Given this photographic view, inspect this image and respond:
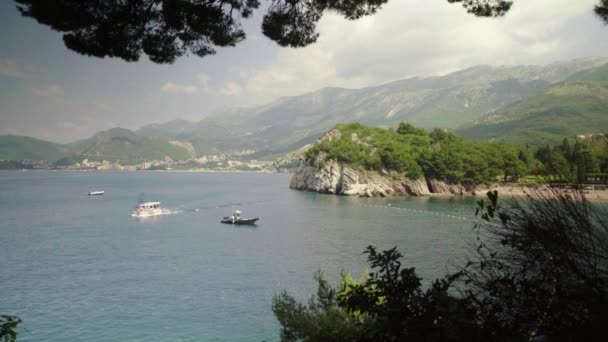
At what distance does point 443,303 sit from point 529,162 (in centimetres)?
10734

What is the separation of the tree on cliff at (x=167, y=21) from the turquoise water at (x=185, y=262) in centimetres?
719

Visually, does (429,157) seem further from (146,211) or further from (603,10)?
(603,10)

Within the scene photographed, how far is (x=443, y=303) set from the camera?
3572 millimetres

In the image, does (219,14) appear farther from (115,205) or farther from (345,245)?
(115,205)

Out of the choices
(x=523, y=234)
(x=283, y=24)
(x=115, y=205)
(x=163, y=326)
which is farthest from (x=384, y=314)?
(x=115, y=205)

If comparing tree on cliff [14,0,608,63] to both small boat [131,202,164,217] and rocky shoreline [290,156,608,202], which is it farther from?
rocky shoreline [290,156,608,202]

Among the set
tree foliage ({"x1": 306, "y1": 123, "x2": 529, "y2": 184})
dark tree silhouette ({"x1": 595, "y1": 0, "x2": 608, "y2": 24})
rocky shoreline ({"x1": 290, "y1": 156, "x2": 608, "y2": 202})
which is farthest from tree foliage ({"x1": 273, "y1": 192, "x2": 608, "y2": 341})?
tree foliage ({"x1": 306, "y1": 123, "x2": 529, "y2": 184})

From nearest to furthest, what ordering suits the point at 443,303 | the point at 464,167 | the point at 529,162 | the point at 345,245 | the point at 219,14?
the point at 443,303 → the point at 219,14 → the point at 345,245 → the point at 464,167 → the point at 529,162

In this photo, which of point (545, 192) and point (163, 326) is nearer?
point (545, 192)

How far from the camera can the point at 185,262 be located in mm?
36375

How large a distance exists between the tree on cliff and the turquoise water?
719 centimetres

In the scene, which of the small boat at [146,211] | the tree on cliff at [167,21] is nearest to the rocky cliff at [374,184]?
the small boat at [146,211]

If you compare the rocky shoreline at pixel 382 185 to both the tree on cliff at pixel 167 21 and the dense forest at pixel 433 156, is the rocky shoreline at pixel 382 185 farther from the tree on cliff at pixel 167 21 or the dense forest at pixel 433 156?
the tree on cliff at pixel 167 21

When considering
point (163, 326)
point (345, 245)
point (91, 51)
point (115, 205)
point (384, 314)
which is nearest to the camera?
point (384, 314)
